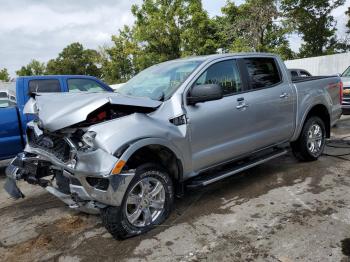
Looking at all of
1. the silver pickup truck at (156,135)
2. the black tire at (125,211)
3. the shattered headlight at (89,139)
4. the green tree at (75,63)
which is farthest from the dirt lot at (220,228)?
the green tree at (75,63)

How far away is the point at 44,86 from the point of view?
7422mm

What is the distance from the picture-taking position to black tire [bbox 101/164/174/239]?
3.66 m

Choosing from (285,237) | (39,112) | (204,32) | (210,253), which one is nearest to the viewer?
(210,253)

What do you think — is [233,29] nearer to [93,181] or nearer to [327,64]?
[327,64]

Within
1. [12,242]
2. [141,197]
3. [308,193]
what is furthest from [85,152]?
[308,193]

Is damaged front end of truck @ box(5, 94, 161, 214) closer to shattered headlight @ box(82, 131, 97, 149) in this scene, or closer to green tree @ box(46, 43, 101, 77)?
shattered headlight @ box(82, 131, 97, 149)

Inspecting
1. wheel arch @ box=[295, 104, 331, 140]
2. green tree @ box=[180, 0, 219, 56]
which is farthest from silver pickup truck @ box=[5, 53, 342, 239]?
green tree @ box=[180, 0, 219, 56]

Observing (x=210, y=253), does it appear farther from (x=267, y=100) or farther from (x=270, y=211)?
(x=267, y=100)

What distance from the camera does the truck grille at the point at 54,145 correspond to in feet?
12.5

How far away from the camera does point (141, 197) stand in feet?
12.8

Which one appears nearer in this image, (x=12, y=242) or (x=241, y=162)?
(x=12, y=242)

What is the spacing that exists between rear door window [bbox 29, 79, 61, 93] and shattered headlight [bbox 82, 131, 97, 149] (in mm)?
4090

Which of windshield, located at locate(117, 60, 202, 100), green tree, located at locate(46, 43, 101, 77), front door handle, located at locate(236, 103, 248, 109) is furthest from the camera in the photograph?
green tree, located at locate(46, 43, 101, 77)

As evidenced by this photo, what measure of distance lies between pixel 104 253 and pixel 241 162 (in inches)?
95.6
